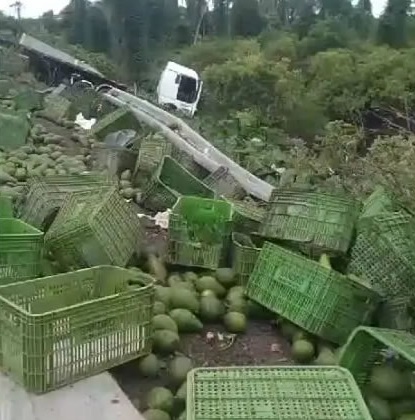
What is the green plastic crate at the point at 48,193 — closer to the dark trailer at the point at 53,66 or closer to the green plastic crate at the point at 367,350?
the green plastic crate at the point at 367,350

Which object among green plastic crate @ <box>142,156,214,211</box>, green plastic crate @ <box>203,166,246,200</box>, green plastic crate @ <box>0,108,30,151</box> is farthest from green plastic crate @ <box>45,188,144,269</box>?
green plastic crate @ <box>0,108,30,151</box>

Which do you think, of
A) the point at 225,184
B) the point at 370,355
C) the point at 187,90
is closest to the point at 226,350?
the point at 370,355

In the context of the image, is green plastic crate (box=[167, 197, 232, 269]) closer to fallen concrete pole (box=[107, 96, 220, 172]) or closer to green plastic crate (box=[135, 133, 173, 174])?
green plastic crate (box=[135, 133, 173, 174])

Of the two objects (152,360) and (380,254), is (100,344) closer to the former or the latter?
(152,360)

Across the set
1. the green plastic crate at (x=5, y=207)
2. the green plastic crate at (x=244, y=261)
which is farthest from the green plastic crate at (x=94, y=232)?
the green plastic crate at (x=244, y=261)

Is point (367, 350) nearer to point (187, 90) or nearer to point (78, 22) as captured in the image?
point (187, 90)

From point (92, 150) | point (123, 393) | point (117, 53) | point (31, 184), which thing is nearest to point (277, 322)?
point (123, 393)
